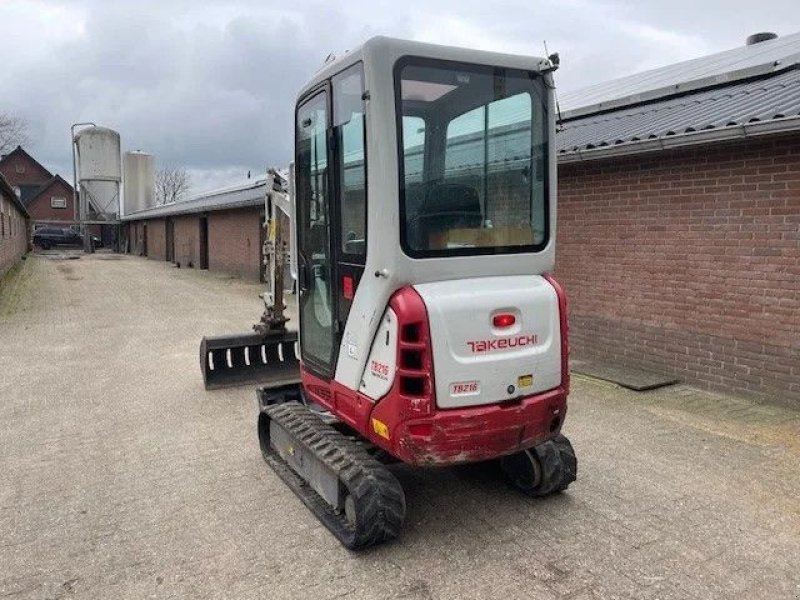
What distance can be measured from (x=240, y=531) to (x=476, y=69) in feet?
9.62

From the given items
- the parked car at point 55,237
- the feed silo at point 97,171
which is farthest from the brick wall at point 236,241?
the feed silo at point 97,171

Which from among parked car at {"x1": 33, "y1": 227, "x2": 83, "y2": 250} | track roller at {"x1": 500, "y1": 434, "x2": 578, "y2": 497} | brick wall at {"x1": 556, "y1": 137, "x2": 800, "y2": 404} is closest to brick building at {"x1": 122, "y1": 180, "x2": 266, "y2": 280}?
brick wall at {"x1": 556, "y1": 137, "x2": 800, "y2": 404}

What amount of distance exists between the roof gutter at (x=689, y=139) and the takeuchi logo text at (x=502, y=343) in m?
3.57

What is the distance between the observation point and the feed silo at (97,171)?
46312 millimetres

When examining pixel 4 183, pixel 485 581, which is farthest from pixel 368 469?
pixel 4 183

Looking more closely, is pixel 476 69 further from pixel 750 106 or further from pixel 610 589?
pixel 750 106

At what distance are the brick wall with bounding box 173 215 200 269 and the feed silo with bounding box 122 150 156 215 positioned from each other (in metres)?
21.4

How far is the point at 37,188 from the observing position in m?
57.5

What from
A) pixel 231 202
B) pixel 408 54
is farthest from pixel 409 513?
pixel 231 202

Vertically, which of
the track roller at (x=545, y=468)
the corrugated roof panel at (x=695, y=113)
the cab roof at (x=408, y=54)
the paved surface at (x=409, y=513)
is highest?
the corrugated roof panel at (x=695, y=113)

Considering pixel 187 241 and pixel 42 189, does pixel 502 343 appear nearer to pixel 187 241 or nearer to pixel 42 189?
pixel 187 241

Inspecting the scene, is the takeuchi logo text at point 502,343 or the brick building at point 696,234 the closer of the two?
the takeuchi logo text at point 502,343

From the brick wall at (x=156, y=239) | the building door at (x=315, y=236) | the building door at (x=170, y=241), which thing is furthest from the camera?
the brick wall at (x=156, y=239)

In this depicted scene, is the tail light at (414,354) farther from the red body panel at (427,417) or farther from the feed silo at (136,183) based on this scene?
the feed silo at (136,183)
